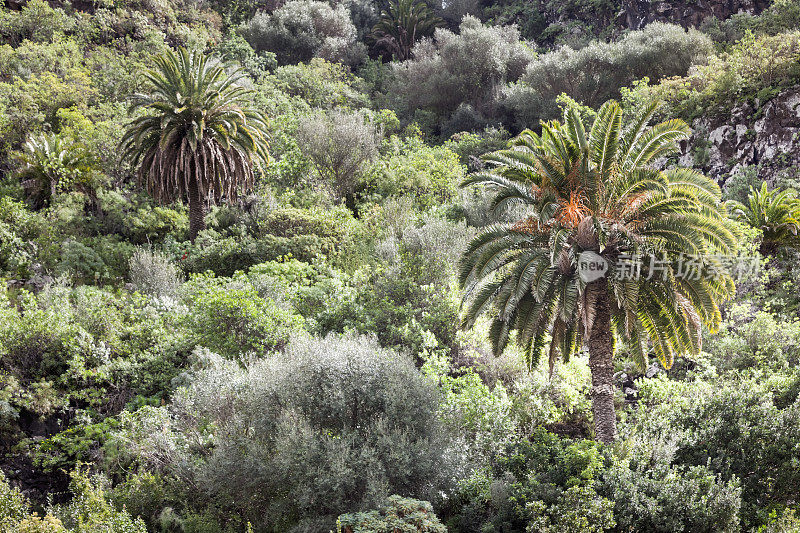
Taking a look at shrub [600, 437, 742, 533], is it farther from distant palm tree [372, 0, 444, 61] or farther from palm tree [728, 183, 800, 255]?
distant palm tree [372, 0, 444, 61]

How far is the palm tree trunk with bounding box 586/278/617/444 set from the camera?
1330cm

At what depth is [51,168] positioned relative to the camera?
24891 millimetres

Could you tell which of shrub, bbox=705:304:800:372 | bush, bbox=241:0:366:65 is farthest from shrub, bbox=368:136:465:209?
bush, bbox=241:0:366:65

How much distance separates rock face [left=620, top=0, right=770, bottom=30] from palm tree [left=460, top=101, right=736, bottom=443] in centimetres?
2995

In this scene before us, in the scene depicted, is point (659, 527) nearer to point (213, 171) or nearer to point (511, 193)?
point (511, 193)

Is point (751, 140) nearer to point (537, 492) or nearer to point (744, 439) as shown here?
point (744, 439)

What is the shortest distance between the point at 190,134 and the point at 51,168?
7849 millimetres

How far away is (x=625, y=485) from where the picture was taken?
11.8 meters

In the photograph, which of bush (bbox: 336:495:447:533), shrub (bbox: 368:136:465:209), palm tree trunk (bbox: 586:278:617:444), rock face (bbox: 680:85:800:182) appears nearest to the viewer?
bush (bbox: 336:495:447:533)

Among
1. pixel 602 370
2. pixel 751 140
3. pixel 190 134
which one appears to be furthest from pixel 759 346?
pixel 190 134

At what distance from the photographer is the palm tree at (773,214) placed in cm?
2098

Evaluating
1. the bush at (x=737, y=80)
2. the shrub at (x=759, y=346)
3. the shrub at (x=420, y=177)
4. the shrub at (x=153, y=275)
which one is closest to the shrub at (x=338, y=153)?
the shrub at (x=420, y=177)

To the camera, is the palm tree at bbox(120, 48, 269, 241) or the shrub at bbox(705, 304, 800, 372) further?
the palm tree at bbox(120, 48, 269, 241)

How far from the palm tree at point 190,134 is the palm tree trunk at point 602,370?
47.5ft
